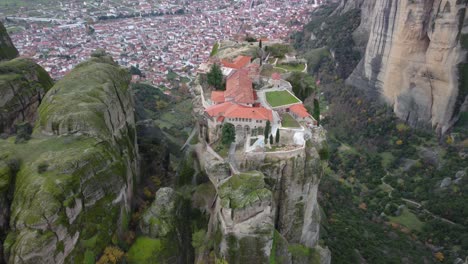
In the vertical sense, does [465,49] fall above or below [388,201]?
above

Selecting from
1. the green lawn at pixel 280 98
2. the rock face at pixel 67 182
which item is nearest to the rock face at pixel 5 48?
the rock face at pixel 67 182

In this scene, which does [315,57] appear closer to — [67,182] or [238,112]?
[238,112]

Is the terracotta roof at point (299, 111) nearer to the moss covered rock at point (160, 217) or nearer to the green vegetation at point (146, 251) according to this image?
the moss covered rock at point (160, 217)

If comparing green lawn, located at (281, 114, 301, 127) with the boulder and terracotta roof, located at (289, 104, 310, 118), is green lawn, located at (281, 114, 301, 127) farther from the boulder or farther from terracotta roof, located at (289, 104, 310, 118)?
the boulder

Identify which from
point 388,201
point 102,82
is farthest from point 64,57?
point 388,201

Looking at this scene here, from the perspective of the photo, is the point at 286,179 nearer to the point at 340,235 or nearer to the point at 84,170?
the point at 84,170

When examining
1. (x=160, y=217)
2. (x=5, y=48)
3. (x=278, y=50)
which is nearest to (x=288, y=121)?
(x=160, y=217)
